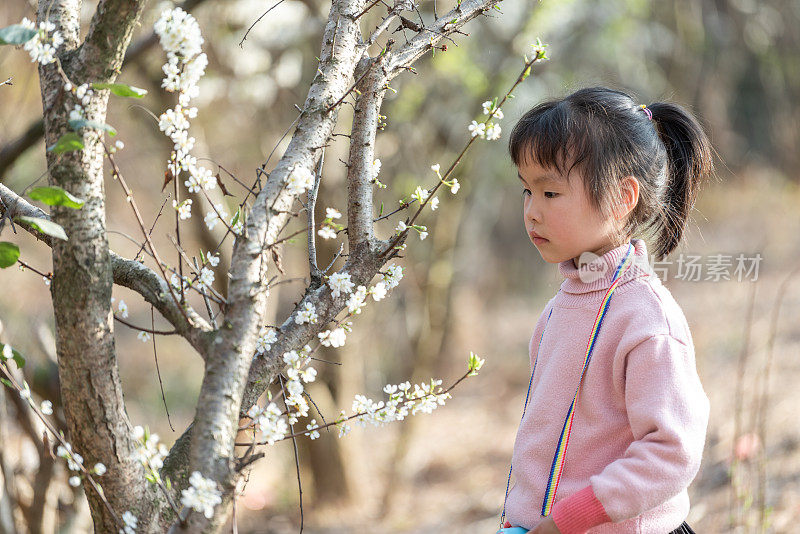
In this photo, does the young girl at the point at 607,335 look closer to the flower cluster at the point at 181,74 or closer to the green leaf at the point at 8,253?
the flower cluster at the point at 181,74

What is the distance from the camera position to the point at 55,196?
39.2 inches

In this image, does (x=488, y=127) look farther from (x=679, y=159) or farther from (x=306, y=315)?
(x=679, y=159)

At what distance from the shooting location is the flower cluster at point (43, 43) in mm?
1009

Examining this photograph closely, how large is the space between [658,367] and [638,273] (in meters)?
0.24

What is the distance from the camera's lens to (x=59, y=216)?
A: 42.4 inches

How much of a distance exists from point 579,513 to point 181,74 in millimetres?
961

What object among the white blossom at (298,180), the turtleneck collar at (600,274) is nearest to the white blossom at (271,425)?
the white blossom at (298,180)

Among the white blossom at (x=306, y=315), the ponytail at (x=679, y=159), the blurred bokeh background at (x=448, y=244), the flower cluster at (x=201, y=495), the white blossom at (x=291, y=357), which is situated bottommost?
the flower cluster at (x=201, y=495)

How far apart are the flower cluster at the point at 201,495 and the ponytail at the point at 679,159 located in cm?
108

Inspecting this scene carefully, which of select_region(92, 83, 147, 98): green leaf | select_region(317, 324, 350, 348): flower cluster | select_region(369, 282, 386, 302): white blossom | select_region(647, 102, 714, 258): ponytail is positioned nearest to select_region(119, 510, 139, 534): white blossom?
select_region(317, 324, 350, 348): flower cluster

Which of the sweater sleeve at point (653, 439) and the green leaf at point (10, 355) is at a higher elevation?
the green leaf at point (10, 355)

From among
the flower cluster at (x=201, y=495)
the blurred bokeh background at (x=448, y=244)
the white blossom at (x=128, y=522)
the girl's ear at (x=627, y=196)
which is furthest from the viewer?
the blurred bokeh background at (x=448, y=244)

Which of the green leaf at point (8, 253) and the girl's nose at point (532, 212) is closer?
the green leaf at point (8, 253)

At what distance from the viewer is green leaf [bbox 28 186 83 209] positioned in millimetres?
984
